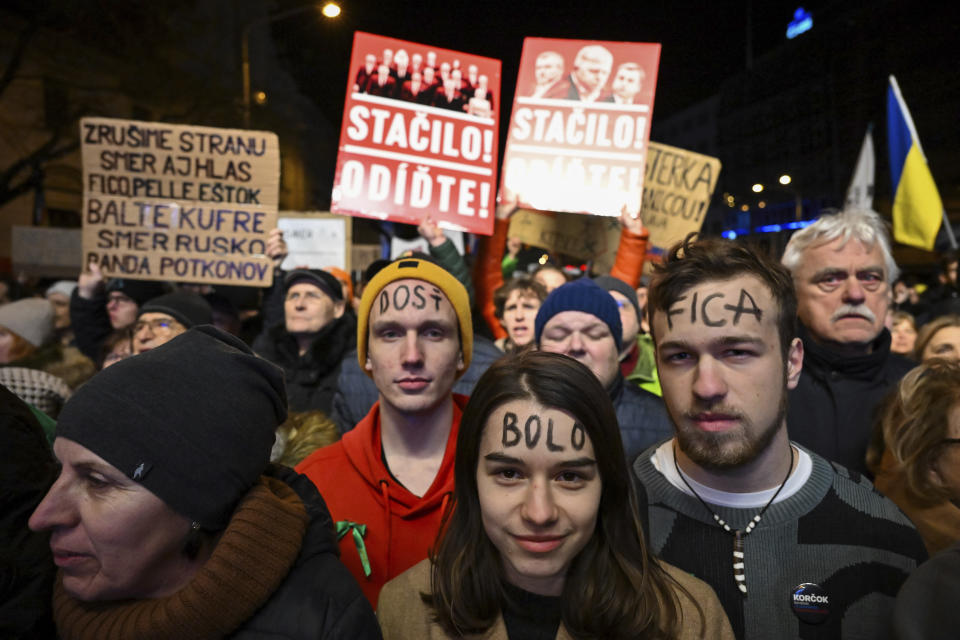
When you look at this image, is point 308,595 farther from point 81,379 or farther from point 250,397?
point 81,379

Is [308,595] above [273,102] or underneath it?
underneath

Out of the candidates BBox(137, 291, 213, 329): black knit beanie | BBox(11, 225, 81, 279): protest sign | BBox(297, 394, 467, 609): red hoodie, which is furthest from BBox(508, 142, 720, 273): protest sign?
BBox(11, 225, 81, 279): protest sign

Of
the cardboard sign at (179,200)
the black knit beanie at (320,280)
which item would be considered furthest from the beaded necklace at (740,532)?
the cardboard sign at (179,200)

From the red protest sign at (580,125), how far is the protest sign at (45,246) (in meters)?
10.5

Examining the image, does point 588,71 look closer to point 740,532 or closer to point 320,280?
point 320,280

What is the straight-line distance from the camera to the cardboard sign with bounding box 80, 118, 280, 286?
5328 mm

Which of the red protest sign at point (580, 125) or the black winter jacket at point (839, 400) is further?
the red protest sign at point (580, 125)

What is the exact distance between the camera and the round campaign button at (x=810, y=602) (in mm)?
1914

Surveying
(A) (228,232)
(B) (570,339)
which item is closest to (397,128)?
(A) (228,232)

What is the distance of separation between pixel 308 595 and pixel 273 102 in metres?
34.9

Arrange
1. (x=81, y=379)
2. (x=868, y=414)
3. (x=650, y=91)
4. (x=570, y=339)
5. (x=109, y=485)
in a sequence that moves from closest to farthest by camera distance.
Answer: (x=109, y=485) < (x=868, y=414) < (x=570, y=339) < (x=81, y=379) < (x=650, y=91)

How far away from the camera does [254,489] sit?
1.69m

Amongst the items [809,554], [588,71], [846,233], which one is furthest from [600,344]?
[588,71]

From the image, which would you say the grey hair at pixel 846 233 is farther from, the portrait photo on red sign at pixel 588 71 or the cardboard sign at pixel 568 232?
the cardboard sign at pixel 568 232
